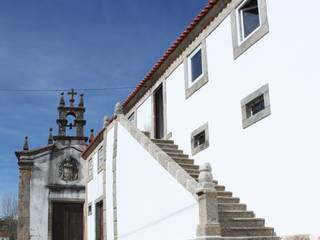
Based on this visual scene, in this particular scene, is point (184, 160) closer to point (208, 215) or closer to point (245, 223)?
point (245, 223)

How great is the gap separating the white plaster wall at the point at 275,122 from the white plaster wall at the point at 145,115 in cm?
406

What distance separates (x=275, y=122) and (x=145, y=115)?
721cm

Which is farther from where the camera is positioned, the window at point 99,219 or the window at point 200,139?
the window at point 99,219

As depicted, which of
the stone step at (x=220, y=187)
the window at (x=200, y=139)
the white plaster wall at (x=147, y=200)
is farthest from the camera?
the window at (x=200, y=139)

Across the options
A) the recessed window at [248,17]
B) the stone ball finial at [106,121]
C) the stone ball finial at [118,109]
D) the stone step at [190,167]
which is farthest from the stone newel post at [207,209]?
the stone ball finial at [106,121]

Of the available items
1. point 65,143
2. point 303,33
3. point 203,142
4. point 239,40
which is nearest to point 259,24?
point 239,40

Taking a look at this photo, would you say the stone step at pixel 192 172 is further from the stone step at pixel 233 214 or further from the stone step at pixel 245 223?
the stone step at pixel 245 223

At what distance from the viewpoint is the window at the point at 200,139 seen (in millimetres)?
9989

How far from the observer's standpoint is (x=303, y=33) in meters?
6.99

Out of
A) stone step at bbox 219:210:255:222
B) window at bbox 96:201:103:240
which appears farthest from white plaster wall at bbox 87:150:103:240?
stone step at bbox 219:210:255:222

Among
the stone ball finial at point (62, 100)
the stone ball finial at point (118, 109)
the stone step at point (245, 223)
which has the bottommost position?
the stone step at point (245, 223)

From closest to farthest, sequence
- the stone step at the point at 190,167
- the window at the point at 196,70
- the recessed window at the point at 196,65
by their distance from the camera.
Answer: the stone step at the point at 190,167 → the window at the point at 196,70 → the recessed window at the point at 196,65

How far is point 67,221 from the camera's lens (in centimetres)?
1944

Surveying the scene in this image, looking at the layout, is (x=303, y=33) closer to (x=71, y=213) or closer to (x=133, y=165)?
(x=133, y=165)
